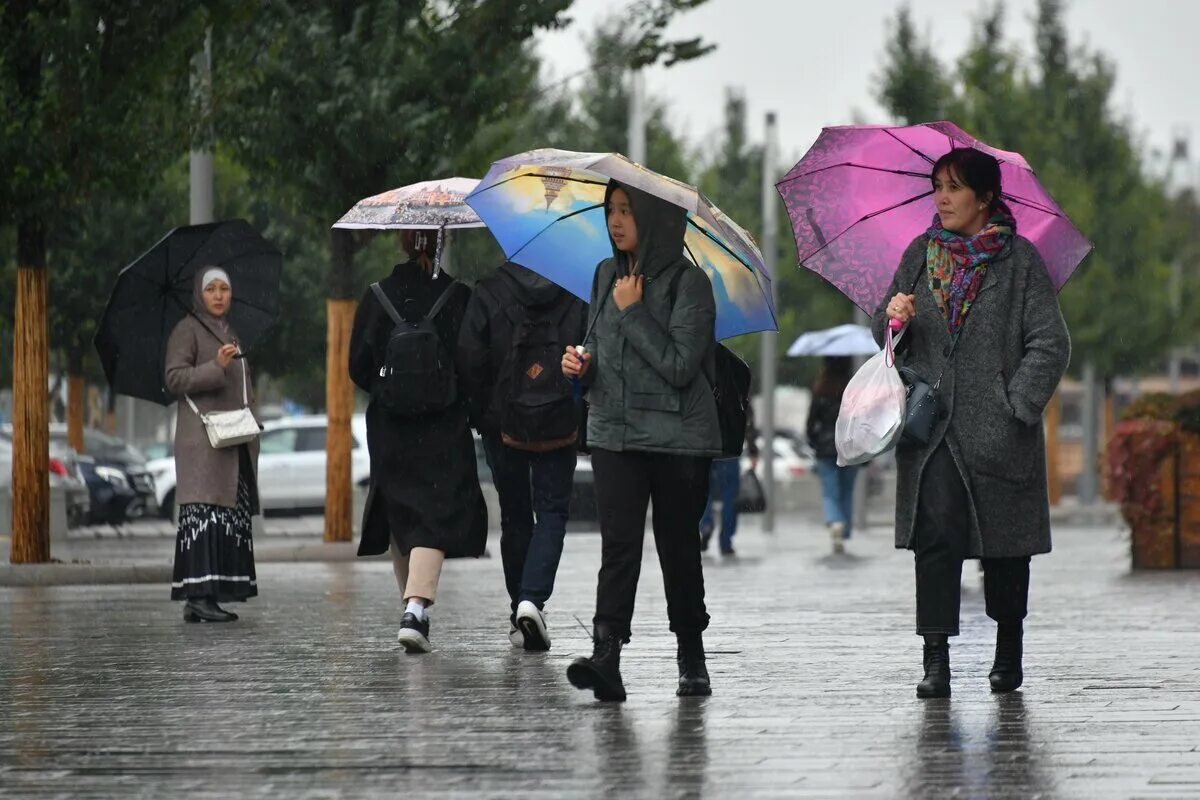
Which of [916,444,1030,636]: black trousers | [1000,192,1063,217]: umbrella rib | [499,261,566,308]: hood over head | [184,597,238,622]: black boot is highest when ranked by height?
[1000,192,1063,217]: umbrella rib

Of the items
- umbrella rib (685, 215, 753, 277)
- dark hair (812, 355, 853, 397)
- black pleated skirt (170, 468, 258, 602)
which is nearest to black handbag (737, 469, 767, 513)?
dark hair (812, 355, 853, 397)

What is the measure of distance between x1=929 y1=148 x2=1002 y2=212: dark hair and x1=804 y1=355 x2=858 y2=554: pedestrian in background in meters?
12.8

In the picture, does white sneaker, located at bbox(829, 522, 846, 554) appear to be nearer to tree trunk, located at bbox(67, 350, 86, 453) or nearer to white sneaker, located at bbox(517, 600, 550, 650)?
white sneaker, located at bbox(517, 600, 550, 650)

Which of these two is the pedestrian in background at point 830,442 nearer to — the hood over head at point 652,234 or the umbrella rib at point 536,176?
the umbrella rib at point 536,176

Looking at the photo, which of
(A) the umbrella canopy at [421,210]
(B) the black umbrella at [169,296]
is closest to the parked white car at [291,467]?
(B) the black umbrella at [169,296]

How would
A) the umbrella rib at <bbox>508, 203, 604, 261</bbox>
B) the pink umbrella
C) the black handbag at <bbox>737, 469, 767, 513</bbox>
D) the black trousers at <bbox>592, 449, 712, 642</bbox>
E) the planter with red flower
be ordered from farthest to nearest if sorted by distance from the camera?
1. the black handbag at <bbox>737, 469, 767, 513</bbox>
2. the planter with red flower
3. the umbrella rib at <bbox>508, 203, 604, 261</bbox>
4. the pink umbrella
5. the black trousers at <bbox>592, 449, 712, 642</bbox>

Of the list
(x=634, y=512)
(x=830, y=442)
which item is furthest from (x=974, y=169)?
(x=830, y=442)

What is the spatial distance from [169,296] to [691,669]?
192 inches

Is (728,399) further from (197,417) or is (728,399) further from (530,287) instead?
(197,417)

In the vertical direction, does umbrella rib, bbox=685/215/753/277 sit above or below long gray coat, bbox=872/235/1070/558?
above

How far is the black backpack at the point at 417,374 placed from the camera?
32.0 ft

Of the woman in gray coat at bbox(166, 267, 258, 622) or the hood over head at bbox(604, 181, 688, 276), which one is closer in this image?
the hood over head at bbox(604, 181, 688, 276)

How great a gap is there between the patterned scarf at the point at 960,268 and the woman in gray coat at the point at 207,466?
4529 mm

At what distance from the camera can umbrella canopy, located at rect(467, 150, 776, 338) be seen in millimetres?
8617
